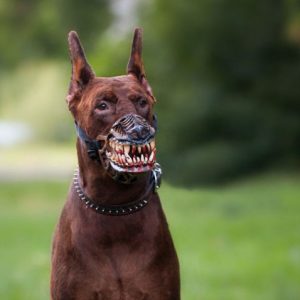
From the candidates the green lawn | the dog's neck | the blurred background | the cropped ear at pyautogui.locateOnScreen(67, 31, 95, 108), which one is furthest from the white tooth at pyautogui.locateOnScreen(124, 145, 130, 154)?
the blurred background

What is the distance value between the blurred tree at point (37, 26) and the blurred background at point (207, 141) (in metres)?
0.09

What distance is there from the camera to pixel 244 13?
2564 centimetres

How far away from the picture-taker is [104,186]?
405 centimetres

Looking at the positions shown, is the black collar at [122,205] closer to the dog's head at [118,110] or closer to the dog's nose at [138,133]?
the dog's head at [118,110]

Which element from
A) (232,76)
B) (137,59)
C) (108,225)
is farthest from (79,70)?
(232,76)

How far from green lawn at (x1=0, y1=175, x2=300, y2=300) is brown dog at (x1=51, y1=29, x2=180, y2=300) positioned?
241cm

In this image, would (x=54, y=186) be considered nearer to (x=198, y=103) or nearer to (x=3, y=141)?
(x=198, y=103)

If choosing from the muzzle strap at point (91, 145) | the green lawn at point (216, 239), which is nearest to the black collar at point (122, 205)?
the muzzle strap at point (91, 145)

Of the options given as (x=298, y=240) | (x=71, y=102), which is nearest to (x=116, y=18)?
(x=298, y=240)

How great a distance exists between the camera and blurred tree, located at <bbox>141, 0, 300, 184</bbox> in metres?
25.7

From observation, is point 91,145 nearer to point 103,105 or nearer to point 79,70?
point 103,105

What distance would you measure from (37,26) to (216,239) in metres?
25.0

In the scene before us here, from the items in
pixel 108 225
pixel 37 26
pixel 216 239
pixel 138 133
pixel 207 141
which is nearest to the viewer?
pixel 138 133

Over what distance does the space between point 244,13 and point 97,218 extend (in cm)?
2204
